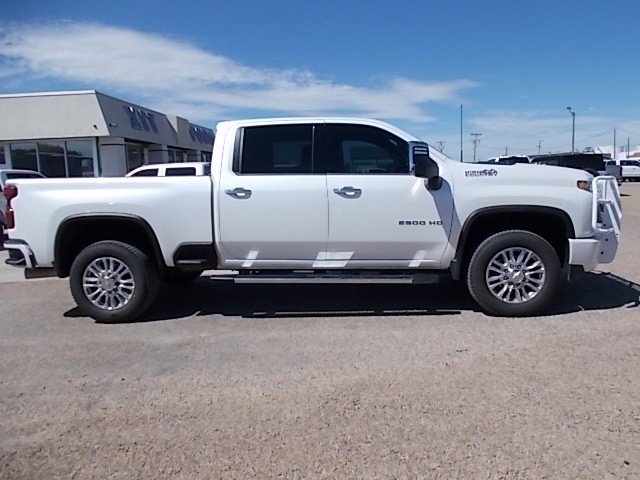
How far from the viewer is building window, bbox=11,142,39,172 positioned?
2459 cm

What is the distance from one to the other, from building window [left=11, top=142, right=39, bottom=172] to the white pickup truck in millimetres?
21831

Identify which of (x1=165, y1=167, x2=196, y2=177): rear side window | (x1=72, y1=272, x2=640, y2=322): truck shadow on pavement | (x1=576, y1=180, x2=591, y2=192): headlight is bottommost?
(x1=72, y1=272, x2=640, y2=322): truck shadow on pavement

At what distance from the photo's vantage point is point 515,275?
5566mm

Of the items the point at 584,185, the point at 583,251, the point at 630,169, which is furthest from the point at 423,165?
the point at 630,169

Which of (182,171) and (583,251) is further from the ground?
(182,171)

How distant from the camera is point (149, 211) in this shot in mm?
5582

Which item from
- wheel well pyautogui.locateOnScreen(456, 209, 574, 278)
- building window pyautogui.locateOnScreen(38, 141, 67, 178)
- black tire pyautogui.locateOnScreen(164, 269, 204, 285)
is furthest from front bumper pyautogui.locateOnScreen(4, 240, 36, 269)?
building window pyautogui.locateOnScreen(38, 141, 67, 178)

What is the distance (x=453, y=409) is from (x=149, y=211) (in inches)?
145

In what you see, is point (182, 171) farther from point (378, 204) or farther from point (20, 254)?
point (378, 204)

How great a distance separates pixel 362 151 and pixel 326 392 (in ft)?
9.27

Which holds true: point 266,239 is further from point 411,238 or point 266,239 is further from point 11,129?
point 11,129

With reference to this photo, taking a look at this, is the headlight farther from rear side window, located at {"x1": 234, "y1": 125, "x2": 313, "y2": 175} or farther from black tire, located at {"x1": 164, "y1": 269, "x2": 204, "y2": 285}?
black tire, located at {"x1": 164, "y1": 269, "x2": 204, "y2": 285}

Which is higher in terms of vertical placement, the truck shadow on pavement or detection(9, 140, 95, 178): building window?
detection(9, 140, 95, 178): building window

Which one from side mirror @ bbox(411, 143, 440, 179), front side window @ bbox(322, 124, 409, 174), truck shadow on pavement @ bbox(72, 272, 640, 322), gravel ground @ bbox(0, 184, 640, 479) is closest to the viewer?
gravel ground @ bbox(0, 184, 640, 479)
